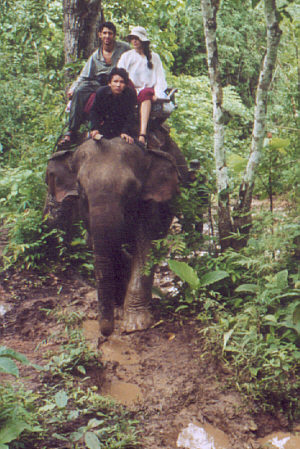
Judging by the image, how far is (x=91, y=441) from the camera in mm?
2883

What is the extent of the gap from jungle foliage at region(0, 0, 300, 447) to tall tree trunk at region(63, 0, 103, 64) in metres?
0.38

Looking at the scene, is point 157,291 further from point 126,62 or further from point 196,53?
point 196,53

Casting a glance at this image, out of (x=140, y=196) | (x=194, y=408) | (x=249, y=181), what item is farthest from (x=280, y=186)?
(x=194, y=408)

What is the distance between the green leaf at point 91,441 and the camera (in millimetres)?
2846

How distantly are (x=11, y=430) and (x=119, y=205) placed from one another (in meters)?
1.92

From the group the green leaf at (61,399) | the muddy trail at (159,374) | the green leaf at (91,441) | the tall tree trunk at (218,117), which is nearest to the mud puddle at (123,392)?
the muddy trail at (159,374)

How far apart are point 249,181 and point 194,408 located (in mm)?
2298

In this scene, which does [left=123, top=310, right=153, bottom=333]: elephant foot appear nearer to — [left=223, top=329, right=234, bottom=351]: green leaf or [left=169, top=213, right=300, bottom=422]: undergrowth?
[left=169, top=213, right=300, bottom=422]: undergrowth

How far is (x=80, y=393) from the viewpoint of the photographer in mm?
3502

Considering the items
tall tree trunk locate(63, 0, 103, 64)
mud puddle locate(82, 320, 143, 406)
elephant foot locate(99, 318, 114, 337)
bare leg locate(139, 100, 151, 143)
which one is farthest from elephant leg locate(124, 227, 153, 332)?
tall tree trunk locate(63, 0, 103, 64)

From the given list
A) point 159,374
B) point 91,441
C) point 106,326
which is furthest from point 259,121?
point 91,441

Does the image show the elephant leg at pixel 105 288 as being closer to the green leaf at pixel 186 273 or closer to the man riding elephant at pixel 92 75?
the green leaf at pixel 186 273

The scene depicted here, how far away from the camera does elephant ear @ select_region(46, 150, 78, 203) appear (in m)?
4.78

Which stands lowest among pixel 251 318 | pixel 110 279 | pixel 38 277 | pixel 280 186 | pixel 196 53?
pixel 38 277
